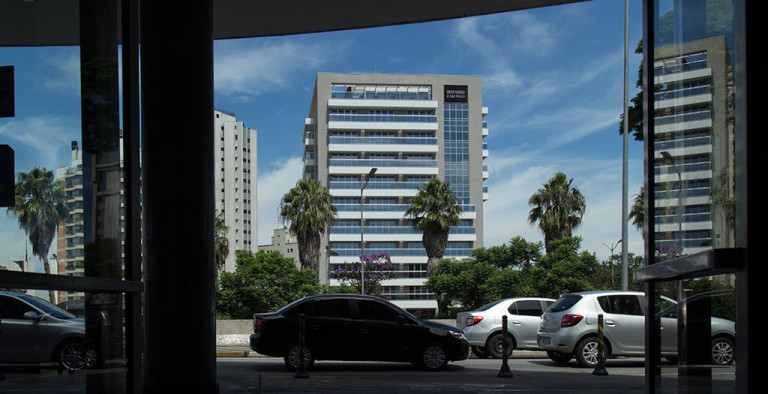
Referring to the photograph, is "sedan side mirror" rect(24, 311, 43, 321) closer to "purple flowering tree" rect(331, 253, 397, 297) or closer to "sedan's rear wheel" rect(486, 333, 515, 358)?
"sedan's rear wheel" rect(486, 333, 515, 358)

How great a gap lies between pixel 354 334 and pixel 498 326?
4.97 meters

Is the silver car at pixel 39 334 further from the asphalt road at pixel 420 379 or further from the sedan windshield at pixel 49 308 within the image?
the asphalt road at pixel 420 379

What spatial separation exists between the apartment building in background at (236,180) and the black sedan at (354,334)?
13867 centimetres

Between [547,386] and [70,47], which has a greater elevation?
[70,47]

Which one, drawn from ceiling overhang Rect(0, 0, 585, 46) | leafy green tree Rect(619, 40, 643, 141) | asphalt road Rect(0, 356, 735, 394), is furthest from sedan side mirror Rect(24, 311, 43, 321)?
leafy green tree Rect(619, 40, 643, 141)

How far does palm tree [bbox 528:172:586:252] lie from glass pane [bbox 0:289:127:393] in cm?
4571

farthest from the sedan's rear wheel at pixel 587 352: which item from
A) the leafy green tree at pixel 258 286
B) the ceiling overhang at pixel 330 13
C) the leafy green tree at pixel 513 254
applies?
the leafy green tree at pixel 513 254

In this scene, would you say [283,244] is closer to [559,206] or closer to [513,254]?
[513,254]

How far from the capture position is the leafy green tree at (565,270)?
3922cm

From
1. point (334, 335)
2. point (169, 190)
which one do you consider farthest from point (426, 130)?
point (169, 190)

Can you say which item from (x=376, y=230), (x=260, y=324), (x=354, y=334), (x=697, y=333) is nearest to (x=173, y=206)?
(x=697, y=333)
